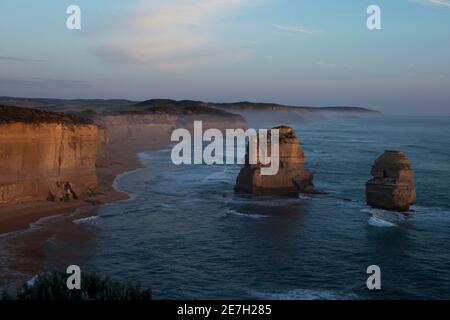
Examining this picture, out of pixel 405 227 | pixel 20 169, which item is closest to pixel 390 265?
pixel 405 227

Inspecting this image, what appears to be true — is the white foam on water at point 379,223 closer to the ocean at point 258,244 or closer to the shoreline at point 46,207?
the ocean at point 258,244

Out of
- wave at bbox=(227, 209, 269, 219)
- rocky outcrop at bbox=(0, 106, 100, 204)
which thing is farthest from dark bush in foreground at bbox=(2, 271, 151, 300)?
wave at bbox=(227, 209, 269, 219)

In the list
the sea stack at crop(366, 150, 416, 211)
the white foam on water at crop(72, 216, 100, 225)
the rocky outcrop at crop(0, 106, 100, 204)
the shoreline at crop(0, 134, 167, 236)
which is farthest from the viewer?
the sea stack at crop(366, 150, 416, 211)

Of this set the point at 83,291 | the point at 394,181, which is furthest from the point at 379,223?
the point at 83,291

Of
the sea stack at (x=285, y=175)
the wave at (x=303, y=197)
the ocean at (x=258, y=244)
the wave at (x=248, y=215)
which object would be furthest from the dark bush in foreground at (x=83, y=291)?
the wave at (x=303, y=197)

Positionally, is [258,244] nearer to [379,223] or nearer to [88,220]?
[379,223]

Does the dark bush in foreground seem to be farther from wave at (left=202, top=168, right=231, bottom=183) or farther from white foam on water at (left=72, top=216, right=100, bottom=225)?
wave at (left=202, top=168, right=231, bottom=183)
